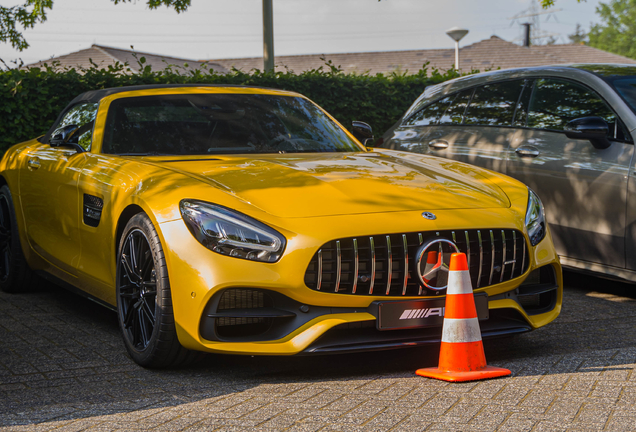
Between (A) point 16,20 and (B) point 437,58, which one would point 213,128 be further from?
(B) point 437,58

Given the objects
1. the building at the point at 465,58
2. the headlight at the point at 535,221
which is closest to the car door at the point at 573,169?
the headlight at the point at 535,221

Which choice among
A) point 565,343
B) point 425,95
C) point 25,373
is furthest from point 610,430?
point 425,95

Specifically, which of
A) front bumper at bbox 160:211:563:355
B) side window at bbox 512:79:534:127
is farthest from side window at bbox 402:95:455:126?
front bumper at bbox 160:211:563:355

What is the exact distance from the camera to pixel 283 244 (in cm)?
358

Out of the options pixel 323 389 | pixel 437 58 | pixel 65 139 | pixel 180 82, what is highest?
pixel 437 58

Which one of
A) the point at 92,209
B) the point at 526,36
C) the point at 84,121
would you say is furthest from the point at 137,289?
the point at 526,36

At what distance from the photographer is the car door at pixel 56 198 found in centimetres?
501

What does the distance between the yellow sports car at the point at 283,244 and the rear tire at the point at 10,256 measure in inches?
49.8

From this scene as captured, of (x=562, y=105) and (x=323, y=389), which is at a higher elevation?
(x=562, y=105)

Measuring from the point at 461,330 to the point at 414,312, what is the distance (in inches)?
9.3

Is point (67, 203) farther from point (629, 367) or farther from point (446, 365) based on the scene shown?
point (629, 367)

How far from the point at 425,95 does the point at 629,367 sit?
4431 mm

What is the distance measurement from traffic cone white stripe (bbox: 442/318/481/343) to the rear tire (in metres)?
3.87

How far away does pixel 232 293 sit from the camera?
3.63 metres
